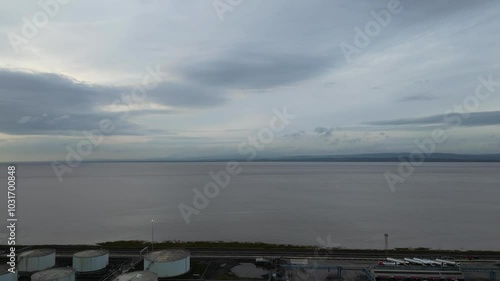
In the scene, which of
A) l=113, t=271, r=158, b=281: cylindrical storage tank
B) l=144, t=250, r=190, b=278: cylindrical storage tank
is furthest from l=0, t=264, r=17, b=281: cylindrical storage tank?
l=144, t=250, r=190, b=278: cylindrical storage tank

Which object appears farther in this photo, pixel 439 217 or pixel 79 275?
pixel 439 217

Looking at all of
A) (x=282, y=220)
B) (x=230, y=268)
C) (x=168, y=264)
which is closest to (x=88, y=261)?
(x=168, y=264)

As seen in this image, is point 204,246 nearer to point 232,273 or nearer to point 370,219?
point 232,273

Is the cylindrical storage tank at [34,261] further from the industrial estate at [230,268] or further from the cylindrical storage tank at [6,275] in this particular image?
the cylindrical storage tank at [6,275]

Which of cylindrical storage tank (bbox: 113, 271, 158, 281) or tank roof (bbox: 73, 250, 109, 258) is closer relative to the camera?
cylindrical storage tank (bbox: 113, 271, 158, 281)

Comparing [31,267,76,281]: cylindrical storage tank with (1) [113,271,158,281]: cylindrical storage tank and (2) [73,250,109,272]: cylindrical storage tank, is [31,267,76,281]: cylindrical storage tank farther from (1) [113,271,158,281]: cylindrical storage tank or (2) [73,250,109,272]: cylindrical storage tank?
(1) [113,271,158,281]: cylindrical storage tank

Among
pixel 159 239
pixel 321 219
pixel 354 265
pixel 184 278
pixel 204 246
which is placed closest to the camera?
pixel 184 278

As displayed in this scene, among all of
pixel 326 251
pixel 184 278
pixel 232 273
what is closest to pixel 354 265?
pixel 326 251
